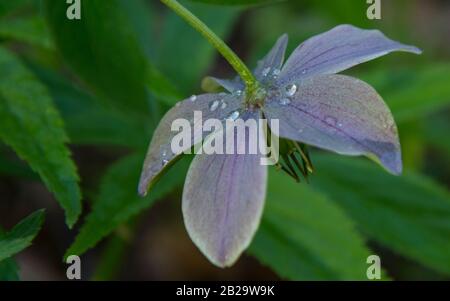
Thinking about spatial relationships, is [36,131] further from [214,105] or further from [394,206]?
[394,206]

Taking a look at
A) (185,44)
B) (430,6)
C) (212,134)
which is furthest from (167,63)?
(430,6)

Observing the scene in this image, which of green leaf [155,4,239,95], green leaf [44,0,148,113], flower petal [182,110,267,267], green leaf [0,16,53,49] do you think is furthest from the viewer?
green leaf [155,4,239,95]

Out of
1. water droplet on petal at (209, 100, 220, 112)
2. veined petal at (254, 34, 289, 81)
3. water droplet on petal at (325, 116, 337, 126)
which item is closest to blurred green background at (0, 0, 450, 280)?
veined petal at (254, 34, 289, 81)

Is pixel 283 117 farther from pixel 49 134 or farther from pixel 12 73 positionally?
pixel 12 73

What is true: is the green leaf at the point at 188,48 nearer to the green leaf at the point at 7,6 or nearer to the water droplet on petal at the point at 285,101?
the green leaf at the point at 7,6

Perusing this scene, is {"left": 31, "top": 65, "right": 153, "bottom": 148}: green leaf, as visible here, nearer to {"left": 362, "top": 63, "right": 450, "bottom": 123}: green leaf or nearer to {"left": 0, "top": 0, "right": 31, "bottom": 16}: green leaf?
{"left": 0, "top": 0, "right": 31, "bottom": 16}: green leaf

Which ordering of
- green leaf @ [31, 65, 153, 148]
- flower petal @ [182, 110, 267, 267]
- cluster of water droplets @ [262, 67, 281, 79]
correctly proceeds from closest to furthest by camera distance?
flower petal @ [182, 110, 267, 267]
cluster of water droplets @ [262, 67, 281, 79]
green leaf @ [31, 65, 153, 148]

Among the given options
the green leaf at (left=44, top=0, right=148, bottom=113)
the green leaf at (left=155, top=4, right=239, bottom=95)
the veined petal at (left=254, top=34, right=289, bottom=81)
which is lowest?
the veined petal at (left=254, top=34, right=289, bottom=81)

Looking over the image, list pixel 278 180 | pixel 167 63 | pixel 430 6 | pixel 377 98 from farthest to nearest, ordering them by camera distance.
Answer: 1. pixel 430 6
2. pixel 167 63
3. pixel 278 180
4. pixel 377 98
